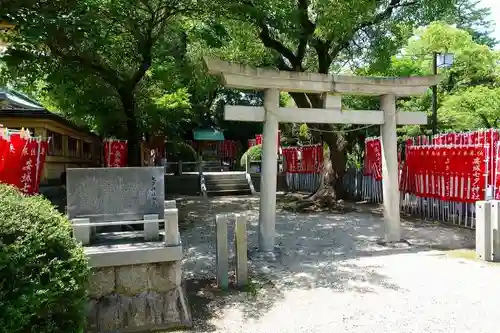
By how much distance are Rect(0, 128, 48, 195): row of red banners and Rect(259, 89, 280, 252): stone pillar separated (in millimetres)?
4468

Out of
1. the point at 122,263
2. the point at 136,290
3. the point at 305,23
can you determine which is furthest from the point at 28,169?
the point at 305,23

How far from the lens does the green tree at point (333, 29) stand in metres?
9.70

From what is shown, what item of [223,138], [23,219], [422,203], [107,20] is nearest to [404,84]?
[422,203]

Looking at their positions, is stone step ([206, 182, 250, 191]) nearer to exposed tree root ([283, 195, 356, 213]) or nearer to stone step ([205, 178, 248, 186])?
stone step ([205, 178, 248, 186])

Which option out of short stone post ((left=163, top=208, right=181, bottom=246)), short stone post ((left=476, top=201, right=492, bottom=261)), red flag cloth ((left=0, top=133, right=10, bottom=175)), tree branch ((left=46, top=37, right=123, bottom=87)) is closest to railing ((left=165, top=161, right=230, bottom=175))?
tree branch ((left=46, top=37, right=123, bottom=87))

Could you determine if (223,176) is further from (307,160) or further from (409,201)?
(409,201)

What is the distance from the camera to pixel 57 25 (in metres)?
6.19

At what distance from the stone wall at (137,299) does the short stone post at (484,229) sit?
227 inches

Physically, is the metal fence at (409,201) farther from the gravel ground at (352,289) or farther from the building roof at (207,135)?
the building roof at (207,135)

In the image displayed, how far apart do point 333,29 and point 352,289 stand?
7.29 m

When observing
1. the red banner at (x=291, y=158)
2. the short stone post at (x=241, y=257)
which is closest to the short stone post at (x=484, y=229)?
the short stone post at (x=241, y=257)

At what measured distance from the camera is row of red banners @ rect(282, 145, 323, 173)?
19.7 meters

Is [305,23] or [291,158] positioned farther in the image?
[291,158]

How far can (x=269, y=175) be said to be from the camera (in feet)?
28.0
